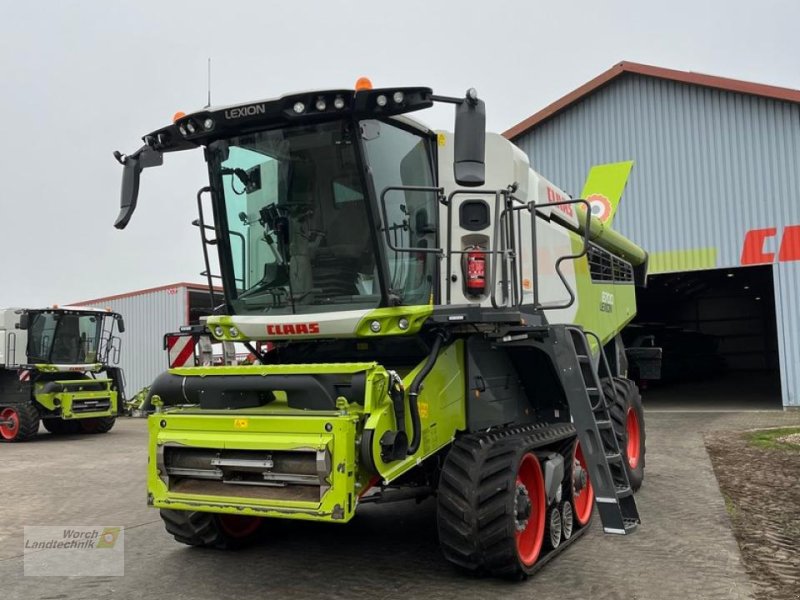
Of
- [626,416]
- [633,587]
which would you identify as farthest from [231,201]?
[626,416]

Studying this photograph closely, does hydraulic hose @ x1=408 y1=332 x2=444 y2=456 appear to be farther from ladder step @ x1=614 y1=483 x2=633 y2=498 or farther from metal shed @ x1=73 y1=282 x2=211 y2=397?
metal shed @ x1=73 y1=282 x2=211 y2=397

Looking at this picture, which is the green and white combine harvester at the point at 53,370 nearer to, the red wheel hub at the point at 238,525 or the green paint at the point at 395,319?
the red wheel hub at the point at 238,525

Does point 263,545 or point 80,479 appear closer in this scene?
point 263,545

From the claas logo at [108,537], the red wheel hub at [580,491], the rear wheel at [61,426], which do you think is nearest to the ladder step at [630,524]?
the red wheel hub at [580,491]

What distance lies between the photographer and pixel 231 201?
18.0 ft

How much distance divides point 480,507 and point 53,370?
14.0m

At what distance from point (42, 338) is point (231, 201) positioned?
42.0ft

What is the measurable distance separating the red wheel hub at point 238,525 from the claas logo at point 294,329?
1.56 meters

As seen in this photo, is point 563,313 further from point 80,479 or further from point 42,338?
point 42,338

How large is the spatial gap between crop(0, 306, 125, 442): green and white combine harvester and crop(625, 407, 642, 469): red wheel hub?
12.0 metres

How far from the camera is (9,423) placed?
52.1ft

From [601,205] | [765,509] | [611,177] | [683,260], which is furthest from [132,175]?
[683,260]

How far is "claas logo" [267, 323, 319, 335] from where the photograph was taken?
5215 mm

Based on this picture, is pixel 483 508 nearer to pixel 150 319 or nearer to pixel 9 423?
pixel 9 423
